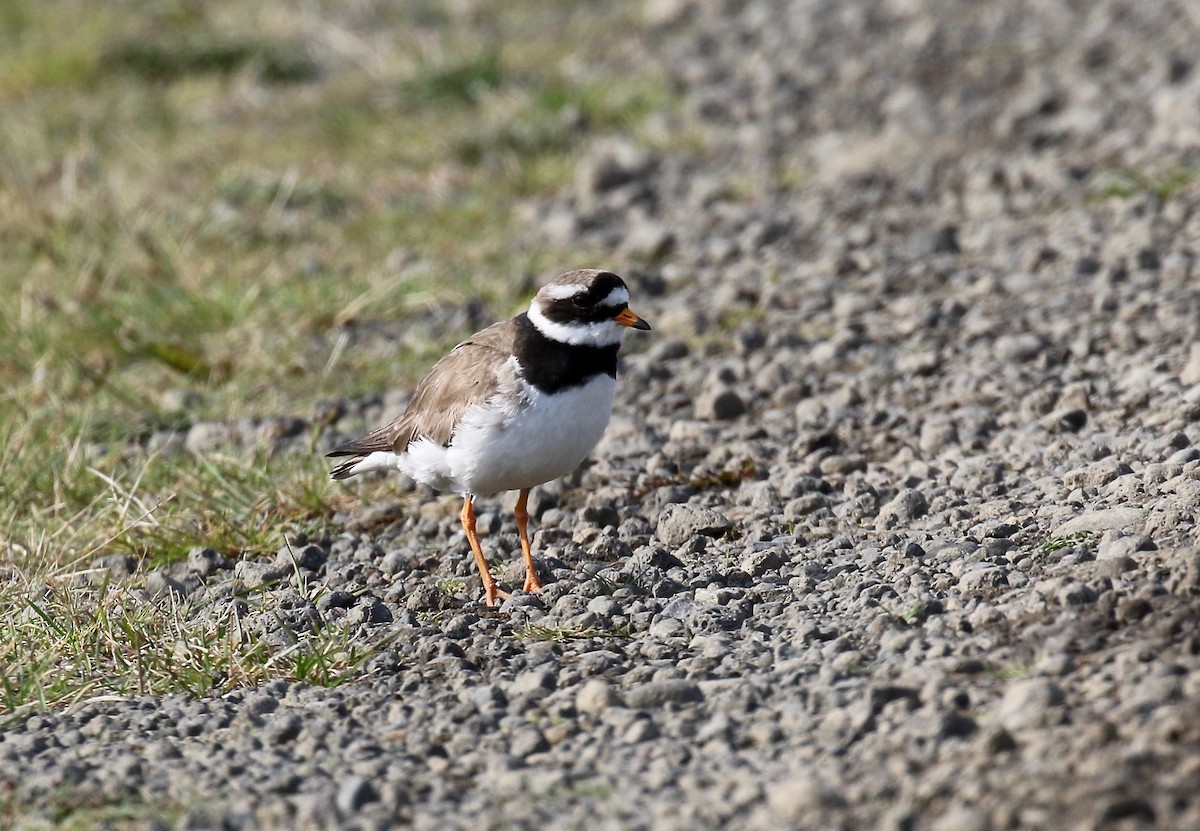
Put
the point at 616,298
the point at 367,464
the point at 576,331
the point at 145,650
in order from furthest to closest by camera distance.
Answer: the point at 367,464 → the point at 616,298 → the point at 576,331 → the point at 145,650

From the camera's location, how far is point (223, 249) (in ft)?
31.6

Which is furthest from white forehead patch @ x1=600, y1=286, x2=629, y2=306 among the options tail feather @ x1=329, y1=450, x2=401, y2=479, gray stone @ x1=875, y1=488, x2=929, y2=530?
gray stone @ x1=875, y1=488, x2=929, y2=530

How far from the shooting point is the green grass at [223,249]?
5695mm

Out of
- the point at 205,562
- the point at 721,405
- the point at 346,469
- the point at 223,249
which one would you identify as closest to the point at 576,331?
the point at 346,469

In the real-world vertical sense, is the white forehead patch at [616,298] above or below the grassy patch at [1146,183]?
below

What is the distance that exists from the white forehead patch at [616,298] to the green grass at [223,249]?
1.56 meters

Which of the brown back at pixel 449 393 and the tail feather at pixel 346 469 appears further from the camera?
the tail feather at pixel 346 469

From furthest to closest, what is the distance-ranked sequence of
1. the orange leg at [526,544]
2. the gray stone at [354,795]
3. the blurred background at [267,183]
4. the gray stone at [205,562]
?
the blurred background at [267,183]
the gray stone at [205,562]
the orange leg at [526,544]
the gray stone at [354,795]

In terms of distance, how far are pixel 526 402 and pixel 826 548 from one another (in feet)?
3.92

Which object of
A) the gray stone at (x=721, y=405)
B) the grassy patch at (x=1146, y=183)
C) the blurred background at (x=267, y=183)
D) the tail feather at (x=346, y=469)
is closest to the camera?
the tail feather at (x=346, y=469)

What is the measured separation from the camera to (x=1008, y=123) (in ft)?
33.0

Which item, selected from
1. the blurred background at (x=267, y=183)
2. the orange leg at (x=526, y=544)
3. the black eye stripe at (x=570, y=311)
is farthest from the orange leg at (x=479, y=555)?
the blurred background at (x=267, y=183)

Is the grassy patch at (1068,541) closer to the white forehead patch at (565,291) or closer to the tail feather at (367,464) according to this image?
the white forehead patch at (565,291)

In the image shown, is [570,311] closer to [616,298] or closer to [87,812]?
[616,298]
